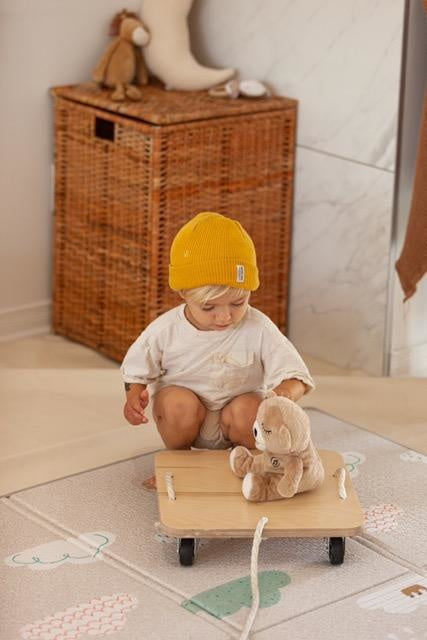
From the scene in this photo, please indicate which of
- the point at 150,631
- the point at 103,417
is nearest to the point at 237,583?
the point at 150,631

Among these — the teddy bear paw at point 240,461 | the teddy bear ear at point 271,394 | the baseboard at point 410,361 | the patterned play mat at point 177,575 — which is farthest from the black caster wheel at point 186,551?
the baseboard at point 410,361

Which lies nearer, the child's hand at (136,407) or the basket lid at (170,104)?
the child's hand at (136,407)

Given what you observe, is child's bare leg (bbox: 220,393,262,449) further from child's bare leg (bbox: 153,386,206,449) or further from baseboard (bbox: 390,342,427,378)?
baseboard (bbox: 390,342,427,378)

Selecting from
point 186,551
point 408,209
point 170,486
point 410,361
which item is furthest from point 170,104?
point 186,551

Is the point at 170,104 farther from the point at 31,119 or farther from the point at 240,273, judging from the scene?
the point at 240,273

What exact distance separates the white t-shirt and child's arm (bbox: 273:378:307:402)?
0.6 inches

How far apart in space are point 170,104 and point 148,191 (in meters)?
0.22

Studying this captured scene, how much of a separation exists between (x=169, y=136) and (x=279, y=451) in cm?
107

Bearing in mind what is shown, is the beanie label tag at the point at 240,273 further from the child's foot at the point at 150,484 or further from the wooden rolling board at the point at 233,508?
the child's foot at the point at 150,484

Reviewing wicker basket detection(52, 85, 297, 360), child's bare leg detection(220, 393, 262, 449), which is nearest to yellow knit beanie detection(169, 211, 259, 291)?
child's bare leg detection(220, 393, 262, 449)

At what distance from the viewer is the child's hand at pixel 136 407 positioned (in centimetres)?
212

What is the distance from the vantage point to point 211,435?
2.21 metres

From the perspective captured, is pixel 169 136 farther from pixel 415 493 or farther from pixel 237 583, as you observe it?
pixel 237 583

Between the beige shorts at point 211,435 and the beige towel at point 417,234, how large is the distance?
0.65 m
